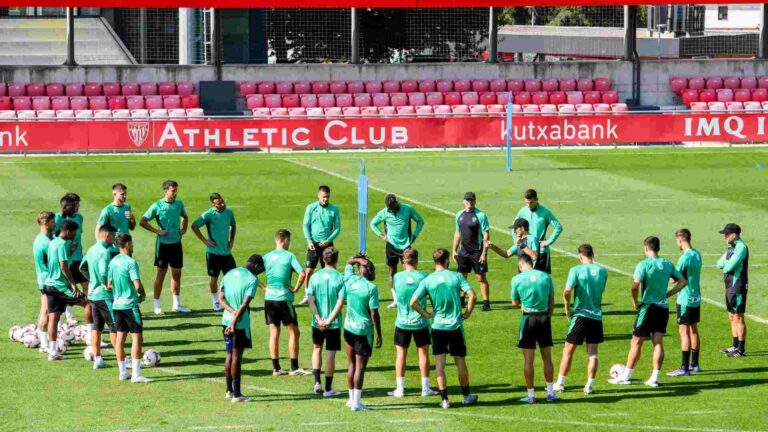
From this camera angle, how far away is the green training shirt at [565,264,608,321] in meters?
18.2

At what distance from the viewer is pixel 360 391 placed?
17297mm

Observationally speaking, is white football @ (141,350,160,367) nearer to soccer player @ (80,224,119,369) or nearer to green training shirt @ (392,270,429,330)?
soccer player @ (80,224,119,369)

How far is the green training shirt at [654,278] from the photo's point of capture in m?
18.6

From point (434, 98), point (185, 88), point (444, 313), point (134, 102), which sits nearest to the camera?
point (444, 313)

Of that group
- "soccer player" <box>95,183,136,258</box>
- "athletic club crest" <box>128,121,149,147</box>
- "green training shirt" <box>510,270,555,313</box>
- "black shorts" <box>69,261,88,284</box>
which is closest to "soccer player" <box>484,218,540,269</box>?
"green training shirt" <box>510,270,555,313</box>

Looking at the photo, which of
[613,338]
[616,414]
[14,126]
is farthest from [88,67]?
[616,414]

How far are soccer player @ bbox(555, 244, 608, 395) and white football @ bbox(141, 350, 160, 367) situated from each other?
18.3ft

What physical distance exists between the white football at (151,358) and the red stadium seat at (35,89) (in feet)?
122

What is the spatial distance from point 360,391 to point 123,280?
12.0 feet

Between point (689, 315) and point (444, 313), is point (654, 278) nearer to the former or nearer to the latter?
point (689, 315)

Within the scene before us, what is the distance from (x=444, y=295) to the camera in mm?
17406

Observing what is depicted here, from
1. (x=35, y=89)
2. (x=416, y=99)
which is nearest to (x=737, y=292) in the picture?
(x=416, y=99)

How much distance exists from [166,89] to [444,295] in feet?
132

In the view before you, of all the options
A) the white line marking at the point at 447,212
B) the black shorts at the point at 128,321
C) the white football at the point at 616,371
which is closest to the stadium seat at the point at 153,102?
the white line marking at the point at 447,212
